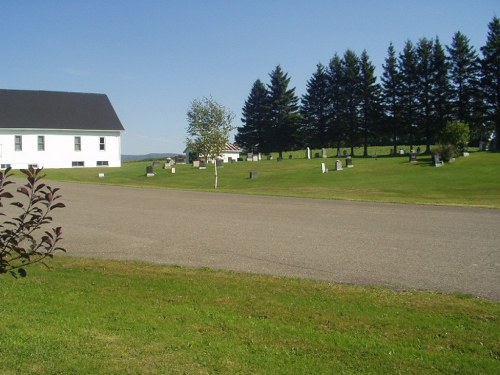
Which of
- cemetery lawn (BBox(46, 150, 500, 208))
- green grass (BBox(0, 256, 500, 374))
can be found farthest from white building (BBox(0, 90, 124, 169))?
green grass (BBox(0, 256, 500, 374))

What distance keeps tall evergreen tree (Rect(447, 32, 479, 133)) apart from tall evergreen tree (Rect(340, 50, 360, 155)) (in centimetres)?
Answer: 1306

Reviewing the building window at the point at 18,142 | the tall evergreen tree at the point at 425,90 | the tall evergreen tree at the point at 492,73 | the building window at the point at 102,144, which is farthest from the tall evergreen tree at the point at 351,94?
the building window at the point at 18,142

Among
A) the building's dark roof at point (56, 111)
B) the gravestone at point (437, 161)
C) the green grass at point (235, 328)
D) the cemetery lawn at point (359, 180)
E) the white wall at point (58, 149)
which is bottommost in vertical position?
the green grass at point (235, 328)

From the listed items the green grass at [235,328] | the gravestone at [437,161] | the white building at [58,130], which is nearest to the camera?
the green grass at [235,328]

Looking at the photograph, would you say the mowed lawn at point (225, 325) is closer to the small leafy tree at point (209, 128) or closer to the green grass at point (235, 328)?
the green grass at point (235, 328)

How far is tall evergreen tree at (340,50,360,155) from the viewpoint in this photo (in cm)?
7356

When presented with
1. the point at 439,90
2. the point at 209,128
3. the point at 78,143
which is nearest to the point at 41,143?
the point at 78,143

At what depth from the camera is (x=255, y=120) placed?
293ft

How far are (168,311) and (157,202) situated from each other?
16.7 m

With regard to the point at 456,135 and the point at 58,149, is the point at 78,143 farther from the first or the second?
the point at 456,135

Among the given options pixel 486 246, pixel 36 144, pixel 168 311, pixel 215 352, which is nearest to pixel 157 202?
pixel 486 246

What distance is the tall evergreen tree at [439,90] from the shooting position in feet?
214

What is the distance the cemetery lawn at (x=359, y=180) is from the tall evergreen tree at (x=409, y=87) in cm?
2210

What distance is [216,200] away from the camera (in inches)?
923
